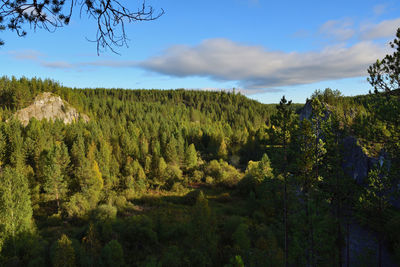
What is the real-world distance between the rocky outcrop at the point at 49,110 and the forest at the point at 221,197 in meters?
3.86

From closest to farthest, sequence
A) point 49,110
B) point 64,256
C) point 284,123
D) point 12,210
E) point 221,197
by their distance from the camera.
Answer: point 284,123 < point 64,256 < point 12,210 < point 221,197 < point 49,110

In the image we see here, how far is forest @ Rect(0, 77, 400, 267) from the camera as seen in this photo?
48.7 feet

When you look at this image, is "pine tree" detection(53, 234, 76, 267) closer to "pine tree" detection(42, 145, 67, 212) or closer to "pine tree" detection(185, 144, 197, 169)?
"pine tree" detection(42, 145, 67, 212)

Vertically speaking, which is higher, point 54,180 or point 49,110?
point 49,110

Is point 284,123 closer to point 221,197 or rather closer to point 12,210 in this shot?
point 12,210

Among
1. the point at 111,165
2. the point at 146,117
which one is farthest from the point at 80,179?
the point at 146,117

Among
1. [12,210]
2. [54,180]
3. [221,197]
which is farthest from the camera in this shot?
[221,197]

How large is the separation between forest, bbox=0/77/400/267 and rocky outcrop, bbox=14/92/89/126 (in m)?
3.86

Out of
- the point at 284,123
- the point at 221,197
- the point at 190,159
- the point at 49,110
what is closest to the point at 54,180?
the point at 221,197

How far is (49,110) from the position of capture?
94.2 meters

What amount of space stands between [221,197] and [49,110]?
82521mm

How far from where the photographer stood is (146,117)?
124m

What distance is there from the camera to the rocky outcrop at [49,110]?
87.6 m

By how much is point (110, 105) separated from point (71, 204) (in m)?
113
